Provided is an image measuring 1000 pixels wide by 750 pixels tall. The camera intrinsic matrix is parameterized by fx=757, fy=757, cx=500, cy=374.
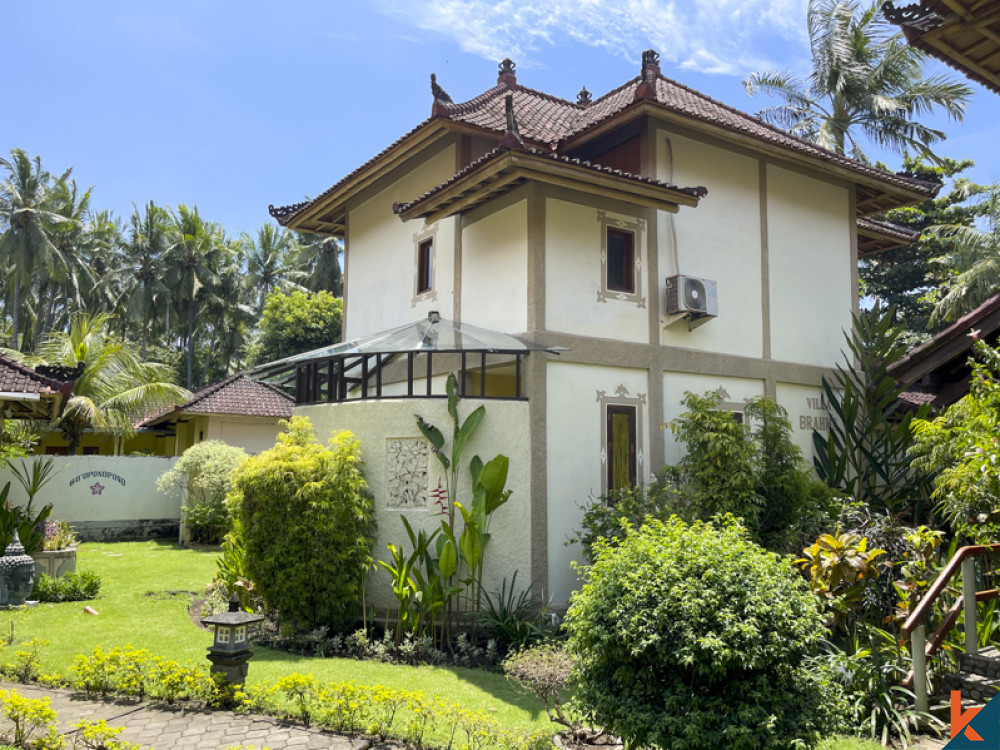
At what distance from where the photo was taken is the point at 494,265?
1077cm

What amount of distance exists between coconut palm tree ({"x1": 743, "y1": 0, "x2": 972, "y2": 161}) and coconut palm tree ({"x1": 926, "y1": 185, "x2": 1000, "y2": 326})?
2.79m

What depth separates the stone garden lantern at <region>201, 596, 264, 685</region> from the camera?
6529mm

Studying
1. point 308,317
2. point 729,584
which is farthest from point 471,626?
point 308,317

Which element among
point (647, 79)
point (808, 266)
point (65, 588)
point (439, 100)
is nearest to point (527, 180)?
point (439, 100)

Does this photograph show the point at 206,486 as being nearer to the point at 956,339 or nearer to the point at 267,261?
the point at 956,339

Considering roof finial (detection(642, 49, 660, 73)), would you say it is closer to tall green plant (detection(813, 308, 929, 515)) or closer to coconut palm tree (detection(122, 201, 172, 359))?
tall green plant (detection(813, 308, 929, 515))

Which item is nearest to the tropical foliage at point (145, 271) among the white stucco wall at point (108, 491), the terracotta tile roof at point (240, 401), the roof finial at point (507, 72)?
the terracotta tile roof at point (240, 401)

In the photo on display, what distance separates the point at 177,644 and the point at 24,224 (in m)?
34.9

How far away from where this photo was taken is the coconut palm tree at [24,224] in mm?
35719

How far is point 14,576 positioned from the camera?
33.6 ft

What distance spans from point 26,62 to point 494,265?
9286 millimetres

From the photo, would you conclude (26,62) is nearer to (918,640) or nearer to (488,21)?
(488,21)

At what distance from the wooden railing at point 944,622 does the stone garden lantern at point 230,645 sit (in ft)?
17.8

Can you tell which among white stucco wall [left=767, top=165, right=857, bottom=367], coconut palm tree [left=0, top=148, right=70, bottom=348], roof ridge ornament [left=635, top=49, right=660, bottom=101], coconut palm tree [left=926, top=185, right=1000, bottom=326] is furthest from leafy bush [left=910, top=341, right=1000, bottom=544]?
coconut palm tree [left=0, top=148, right=70, bottom=348]
